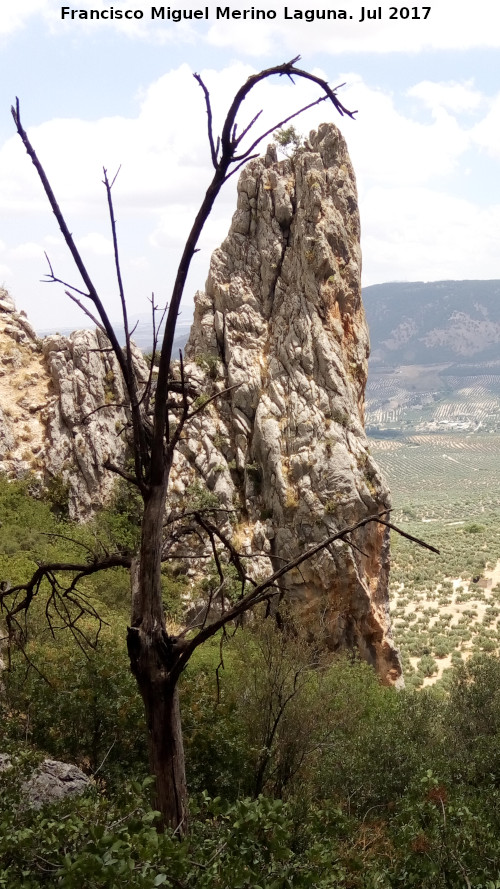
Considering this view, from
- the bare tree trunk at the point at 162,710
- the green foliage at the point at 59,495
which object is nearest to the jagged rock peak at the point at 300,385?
the green foliage at the point at 59,495

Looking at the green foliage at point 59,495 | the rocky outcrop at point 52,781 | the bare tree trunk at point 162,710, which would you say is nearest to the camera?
the bare tree trunk at point 162,710

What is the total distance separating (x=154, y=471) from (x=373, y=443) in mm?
176878

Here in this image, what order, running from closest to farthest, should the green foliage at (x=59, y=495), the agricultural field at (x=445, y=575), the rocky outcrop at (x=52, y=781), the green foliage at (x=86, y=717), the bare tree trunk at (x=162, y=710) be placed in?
the bare tree trunk at (x=162, y=710)
the rocky outcrop at (x=52, y=781)
the green foliage at (x=86, y=717)
the green foliage at (x=59, y=495)
the agricultural field at (x=445, y=575)

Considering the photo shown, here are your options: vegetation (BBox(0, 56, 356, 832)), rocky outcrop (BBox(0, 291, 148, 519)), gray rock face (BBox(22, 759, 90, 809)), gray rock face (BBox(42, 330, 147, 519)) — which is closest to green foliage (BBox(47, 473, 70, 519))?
rocky outcrop (BBox(0, 291, 148, 519))

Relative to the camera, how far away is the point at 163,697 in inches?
181

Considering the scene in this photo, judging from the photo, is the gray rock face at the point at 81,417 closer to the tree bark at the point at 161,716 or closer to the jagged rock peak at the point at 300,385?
the jagged rock peak at the point at 300,385

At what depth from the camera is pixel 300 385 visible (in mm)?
23703

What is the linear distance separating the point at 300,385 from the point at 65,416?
348 inches

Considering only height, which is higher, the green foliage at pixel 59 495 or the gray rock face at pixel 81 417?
the gray rock face at pixel 81 417

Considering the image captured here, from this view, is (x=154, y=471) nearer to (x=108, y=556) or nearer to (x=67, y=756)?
(x=108, y=556)

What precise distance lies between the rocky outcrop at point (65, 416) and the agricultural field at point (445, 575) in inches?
517

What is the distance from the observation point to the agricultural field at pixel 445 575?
3556 centimetres

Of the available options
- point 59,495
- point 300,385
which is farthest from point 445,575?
point 59,495

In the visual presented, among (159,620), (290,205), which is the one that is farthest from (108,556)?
(290,205)
